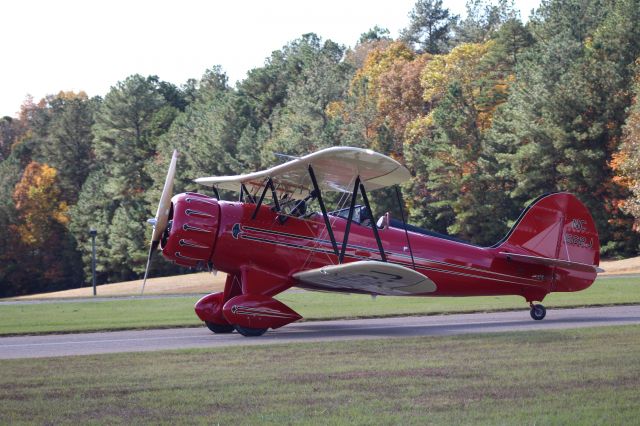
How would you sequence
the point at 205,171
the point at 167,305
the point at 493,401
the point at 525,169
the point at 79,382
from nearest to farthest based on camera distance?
the point at 493,401, the point at 79,382, the point at 167,305, the point at 525,169, the point at 205,171

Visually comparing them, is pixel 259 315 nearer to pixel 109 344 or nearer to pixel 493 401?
pixel 109 344

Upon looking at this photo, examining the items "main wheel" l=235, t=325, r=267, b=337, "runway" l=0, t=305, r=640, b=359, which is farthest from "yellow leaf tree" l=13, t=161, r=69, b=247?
"main wheel" l=235, t=325, r=267, b=337

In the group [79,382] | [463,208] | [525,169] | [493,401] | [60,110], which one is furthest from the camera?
[60,110]

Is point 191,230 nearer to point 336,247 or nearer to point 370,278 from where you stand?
point 336,247

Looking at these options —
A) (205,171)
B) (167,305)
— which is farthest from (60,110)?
(167,305)

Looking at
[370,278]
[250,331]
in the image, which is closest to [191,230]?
[250,331]

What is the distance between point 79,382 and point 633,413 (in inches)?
259

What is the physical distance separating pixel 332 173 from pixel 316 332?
3.13 meters

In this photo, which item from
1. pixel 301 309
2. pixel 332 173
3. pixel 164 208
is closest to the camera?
pixel 164 208

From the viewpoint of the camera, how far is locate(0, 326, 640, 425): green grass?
973cm

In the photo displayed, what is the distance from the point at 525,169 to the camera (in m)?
57.5

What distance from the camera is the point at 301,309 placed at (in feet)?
83.9

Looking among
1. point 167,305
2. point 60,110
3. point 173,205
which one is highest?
point 60,110

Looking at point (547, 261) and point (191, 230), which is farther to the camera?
point (547, 261)
